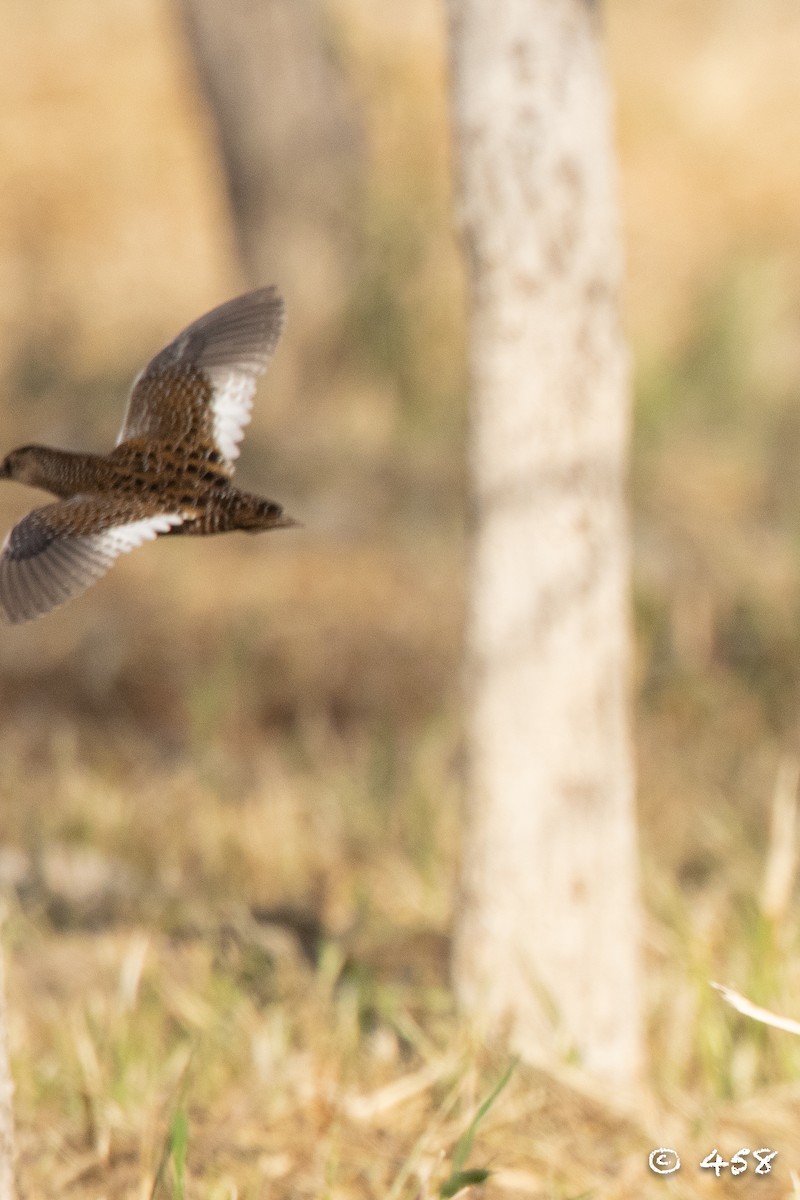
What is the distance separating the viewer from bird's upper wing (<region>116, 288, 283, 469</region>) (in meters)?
1.75

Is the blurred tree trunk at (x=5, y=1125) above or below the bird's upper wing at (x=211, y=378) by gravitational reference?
below

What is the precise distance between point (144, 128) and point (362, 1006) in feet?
32.6

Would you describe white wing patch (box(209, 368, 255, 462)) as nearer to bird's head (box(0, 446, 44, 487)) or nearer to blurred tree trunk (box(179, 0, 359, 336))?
bird's head (box(0, 446, 44, 487))

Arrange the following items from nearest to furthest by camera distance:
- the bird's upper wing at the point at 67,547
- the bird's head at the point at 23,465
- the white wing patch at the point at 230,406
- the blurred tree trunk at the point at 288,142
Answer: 1. the bird's upper wing at the point at 67,547
2. the bird's head at the point at 23,465
3. the white wing patch at the point at 230,406
4. the blurred tree trunk at the point at 288,142

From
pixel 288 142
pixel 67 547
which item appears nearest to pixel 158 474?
pixel 67 547

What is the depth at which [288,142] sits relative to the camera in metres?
6.57

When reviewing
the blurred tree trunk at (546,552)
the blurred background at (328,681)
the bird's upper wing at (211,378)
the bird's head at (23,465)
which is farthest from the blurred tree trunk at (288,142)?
the bird's head at (23,465)

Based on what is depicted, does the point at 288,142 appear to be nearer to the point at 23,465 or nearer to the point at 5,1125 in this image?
the point at 23,465

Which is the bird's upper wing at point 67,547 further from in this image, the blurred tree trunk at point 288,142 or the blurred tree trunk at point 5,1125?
the blurred tree trunk at point 288,142

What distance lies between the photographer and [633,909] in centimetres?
266

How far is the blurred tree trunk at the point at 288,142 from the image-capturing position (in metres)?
6.54

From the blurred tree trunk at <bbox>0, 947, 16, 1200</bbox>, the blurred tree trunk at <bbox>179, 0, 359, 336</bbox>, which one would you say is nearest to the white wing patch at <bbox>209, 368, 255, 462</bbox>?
the blurred tree trunk at <bbox>0, 947, 16, 1200</bbox>

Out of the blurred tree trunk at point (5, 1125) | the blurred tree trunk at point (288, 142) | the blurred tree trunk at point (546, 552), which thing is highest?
the blurred tree trunk at point (288, 142)

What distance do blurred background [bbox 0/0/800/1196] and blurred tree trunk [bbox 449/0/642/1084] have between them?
0.70ft
